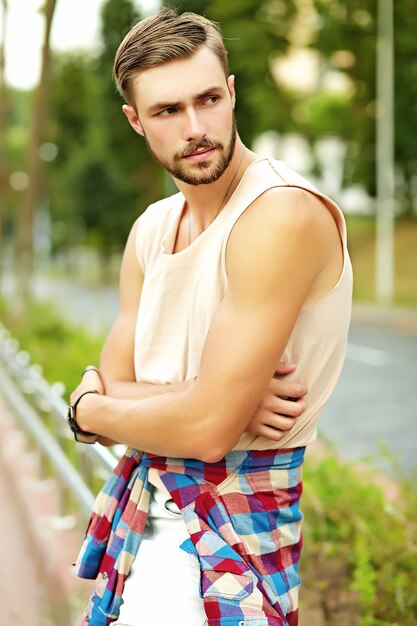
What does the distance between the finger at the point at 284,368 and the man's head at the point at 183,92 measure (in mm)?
367

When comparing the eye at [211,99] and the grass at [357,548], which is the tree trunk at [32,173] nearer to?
the grass at [357,548]

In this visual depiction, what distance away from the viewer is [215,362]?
1.67 m

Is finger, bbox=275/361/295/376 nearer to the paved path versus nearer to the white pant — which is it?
the white pant

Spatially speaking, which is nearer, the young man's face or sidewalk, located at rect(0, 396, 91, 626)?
the young man's face

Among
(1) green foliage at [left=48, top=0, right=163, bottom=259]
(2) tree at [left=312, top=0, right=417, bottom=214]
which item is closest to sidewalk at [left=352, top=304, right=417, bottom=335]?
(2) tree at [left=312, top=0, right=417, bottom=214]

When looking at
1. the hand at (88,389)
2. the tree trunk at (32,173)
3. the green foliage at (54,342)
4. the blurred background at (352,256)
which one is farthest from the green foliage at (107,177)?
the hand at (88,389)

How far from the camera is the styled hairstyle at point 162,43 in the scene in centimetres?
171

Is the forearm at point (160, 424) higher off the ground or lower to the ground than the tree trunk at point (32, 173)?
higher

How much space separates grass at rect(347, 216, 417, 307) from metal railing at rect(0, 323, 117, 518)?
54.1 feet

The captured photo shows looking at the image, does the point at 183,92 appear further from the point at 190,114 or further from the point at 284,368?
the point at 284,368

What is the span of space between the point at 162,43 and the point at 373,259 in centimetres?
3016

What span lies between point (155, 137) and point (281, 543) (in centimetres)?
79

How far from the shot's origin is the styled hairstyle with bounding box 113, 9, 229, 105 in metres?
1.71

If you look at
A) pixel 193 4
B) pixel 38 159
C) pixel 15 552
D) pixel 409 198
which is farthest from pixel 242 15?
pixel 15 552
